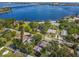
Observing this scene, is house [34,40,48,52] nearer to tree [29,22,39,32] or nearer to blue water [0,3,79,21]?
tree [29,22,39,32]

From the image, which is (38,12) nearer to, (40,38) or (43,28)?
(43,28)

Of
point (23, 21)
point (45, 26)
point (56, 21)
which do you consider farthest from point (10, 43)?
point (56, 21)

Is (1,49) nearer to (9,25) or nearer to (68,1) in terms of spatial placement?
(9,25)

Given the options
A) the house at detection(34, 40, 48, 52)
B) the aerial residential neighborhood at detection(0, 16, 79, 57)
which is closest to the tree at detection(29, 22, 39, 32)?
the aerial residential neighborhood at detection(0, 16, 79, 57)

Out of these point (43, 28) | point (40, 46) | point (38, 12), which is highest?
point (38, 12)

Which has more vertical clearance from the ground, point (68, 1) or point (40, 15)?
point (68, 1)

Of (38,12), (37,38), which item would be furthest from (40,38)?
(38,12)

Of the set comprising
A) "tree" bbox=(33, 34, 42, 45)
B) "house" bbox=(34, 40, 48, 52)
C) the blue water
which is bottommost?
"house" bbox=(34, 40, 48, 52)

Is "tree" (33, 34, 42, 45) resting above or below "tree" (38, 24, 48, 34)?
below
